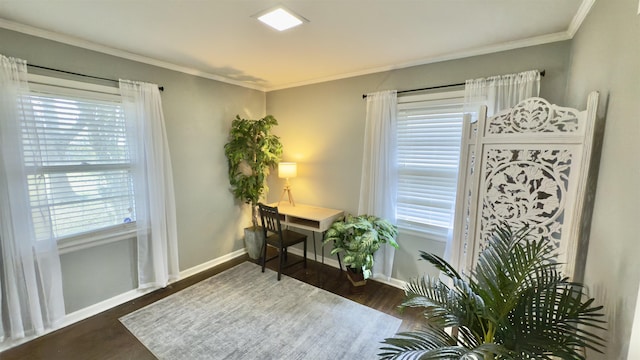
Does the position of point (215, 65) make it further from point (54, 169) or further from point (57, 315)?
point (57, 315)

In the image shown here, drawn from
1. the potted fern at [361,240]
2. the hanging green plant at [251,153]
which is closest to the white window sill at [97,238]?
the hanging green plant at [251,153]

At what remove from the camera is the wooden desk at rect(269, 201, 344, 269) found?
3.06 m

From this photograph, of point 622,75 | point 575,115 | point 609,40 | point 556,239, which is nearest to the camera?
point 622,75

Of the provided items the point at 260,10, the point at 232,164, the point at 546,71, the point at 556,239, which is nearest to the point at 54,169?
the point at 232,164

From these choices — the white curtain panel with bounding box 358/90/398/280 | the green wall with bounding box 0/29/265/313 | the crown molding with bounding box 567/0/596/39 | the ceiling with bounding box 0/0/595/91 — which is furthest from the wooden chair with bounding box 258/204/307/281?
the crown molding with bounding box 567/0/596/39

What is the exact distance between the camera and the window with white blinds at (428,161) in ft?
8.43

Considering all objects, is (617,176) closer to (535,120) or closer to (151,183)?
(535,120)

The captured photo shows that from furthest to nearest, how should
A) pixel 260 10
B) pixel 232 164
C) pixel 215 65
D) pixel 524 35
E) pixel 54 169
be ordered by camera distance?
pixel 232 164 < pixel 215 65 < pixel 54 169 < pixel 524 35 < pixel 260 10

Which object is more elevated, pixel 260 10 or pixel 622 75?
pixel 260 10

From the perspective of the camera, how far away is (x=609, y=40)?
1.26m

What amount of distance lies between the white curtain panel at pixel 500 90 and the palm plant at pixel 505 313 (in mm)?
1435

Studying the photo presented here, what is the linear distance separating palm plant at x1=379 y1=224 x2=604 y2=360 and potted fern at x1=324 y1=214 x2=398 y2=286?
1.35 meters

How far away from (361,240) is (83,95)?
2.79 meters

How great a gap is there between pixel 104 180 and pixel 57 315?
115cm
